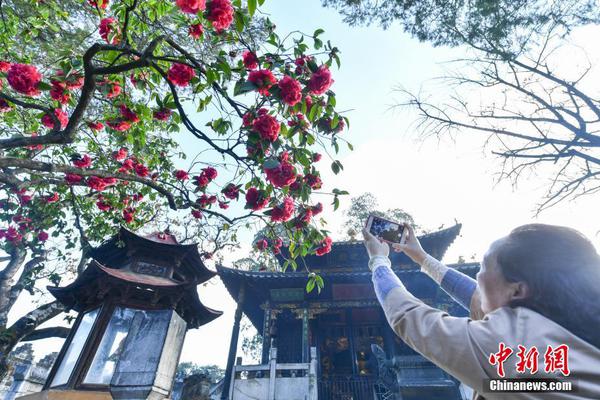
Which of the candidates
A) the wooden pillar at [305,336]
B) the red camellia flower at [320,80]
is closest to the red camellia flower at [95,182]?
the red camellia flower at [320,80]

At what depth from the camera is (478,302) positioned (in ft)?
4.54

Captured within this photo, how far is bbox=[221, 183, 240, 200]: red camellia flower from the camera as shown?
11.2 feet

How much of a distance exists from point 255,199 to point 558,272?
2393 millimetres

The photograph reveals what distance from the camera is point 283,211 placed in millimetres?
2906

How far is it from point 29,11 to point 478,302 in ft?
21.2

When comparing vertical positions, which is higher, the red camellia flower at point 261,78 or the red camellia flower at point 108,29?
the red camellia flower at point 108,29

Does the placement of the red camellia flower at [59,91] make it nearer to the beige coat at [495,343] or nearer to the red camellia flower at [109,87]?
the red camellia flower at [109,87]

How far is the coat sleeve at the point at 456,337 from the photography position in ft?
2.45

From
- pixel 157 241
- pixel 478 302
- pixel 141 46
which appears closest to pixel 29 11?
pixel 141 46

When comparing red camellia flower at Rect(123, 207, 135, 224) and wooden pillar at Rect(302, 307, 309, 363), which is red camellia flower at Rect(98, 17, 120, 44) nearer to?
red camellia flower at Rect(123, 207, 135, 224)

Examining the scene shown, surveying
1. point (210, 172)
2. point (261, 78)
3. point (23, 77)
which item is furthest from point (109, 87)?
point (261, 78)

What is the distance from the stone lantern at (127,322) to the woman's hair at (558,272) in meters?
3.60

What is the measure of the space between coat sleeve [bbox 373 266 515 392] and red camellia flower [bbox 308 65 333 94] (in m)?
2.00

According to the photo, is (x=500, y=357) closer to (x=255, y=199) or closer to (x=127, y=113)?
(x=255, y=199)
